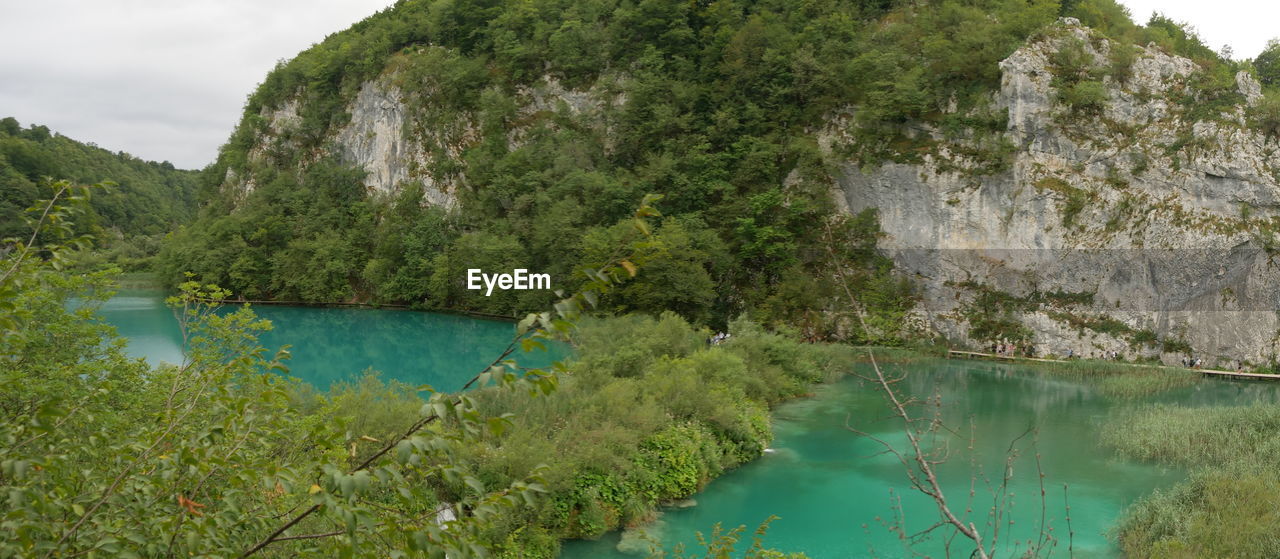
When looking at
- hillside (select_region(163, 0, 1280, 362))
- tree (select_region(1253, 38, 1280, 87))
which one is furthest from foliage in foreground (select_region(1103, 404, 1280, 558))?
tree (select_region(1253, 38, 1280, 87))

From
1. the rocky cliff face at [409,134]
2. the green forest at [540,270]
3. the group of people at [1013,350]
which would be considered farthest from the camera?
the rocky cliff face at [409,134]

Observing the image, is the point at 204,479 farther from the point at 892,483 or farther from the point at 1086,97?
the point at 1086,97

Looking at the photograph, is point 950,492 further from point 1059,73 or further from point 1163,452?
point 1059,73

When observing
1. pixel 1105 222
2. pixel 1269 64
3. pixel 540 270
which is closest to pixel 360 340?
pixel 540 270

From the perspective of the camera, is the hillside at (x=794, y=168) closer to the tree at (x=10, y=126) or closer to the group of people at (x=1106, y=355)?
the group of people at (x=1106, y=355)

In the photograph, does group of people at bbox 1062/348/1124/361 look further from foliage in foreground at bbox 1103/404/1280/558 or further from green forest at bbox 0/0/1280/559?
foliage in foreground at bbox 1103/404/1280/558

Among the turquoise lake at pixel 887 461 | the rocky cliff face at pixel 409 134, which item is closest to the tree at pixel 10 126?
the rocky cliff face at pixel 409 134
